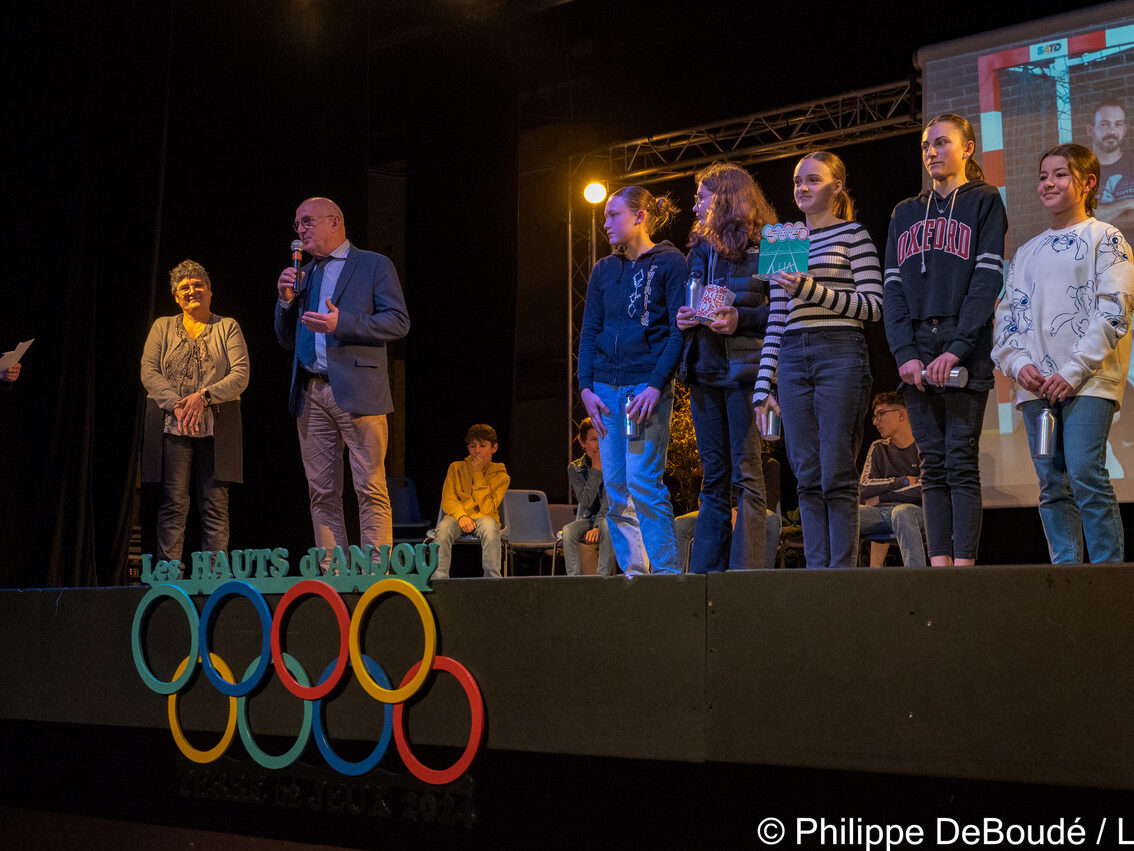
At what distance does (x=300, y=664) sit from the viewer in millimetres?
2865

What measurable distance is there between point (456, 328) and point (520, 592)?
563 centimetres

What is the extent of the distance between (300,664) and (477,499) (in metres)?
3.23

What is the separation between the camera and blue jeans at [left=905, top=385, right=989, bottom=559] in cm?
266

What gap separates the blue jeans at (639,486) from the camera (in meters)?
3.06

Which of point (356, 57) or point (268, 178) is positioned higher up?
point (356, 57)

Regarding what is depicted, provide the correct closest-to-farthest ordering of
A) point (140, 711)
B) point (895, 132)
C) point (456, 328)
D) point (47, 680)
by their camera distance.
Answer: point (140, 711) < point (47, 680) < point (895, 132) < point (456, 328)

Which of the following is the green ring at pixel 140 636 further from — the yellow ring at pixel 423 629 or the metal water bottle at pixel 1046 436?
the metal water bottle at pixel 1046 436

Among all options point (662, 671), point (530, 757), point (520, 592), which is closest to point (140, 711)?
point (530, 757)

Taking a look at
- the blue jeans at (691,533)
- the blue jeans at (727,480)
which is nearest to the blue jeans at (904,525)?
the blue jeans at (691,533)

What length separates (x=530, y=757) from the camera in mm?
3061

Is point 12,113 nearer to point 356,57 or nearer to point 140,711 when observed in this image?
point 356,57

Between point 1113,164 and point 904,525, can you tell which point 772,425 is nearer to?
point 904,525

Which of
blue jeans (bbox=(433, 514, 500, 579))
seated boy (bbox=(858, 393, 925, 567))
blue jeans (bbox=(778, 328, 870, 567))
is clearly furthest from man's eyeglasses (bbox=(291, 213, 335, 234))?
seated boy (bbox=(858, 393, 925, 567))

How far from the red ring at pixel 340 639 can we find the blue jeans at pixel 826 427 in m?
1.21
